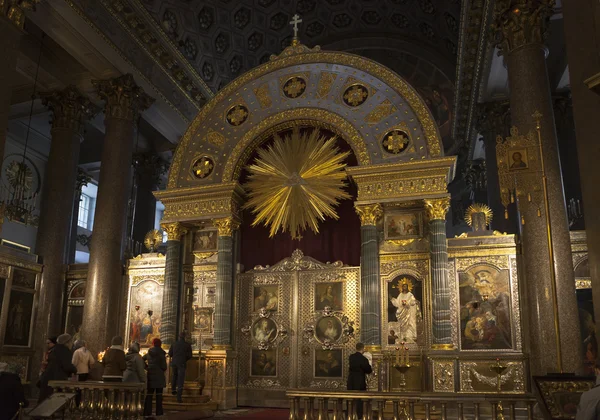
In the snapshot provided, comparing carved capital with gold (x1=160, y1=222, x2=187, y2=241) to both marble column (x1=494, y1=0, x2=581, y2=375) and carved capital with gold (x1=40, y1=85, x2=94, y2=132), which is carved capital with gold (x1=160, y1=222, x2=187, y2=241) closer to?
carved capital with gold (x1=40, y1=85, x2=94, y2=132)

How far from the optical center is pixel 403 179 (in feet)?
39.9

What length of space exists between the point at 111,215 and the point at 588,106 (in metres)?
10.8

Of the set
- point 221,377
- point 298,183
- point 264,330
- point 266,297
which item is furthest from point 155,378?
point 298,183

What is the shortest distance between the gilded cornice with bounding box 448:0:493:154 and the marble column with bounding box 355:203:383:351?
18.8 feet

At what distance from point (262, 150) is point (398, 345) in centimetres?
538

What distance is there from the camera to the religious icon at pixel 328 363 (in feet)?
40.2

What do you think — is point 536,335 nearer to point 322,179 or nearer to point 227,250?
point 322,179

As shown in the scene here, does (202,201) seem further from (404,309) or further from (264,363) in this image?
(404,309)

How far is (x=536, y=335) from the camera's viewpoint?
394 inches

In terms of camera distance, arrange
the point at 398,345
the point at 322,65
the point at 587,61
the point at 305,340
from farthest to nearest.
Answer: the point at 322,65, the point at 305,340, the point at 398,345, the point at 587,61

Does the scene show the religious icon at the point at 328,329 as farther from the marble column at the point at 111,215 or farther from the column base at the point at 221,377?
the marble column at the point at 111,215

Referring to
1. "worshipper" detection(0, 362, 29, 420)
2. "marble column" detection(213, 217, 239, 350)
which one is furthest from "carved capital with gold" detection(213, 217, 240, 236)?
"worshipper" detection(0, 362, 29, 420)

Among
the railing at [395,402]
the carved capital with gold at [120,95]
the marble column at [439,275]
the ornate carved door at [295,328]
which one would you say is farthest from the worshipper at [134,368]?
the carved capital with gold at [120,95]

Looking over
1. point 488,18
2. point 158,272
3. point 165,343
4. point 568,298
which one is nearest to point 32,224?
point 158,272
